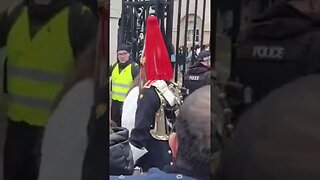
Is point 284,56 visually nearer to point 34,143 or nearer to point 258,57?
point 258,57

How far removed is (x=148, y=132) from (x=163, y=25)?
251 cm

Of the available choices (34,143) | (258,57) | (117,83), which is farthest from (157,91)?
(258,57)

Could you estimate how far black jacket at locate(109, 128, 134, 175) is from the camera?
2723 millimetres

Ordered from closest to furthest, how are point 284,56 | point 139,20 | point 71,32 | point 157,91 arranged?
point 284,56, point 71,32, point 157,91, point 139,20

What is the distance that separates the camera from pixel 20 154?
1413 millimetres

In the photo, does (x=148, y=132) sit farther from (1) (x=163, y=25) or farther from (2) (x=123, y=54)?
(1) (x=163, y=25)

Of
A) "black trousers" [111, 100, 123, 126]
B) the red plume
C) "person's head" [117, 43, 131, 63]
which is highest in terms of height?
the red plume

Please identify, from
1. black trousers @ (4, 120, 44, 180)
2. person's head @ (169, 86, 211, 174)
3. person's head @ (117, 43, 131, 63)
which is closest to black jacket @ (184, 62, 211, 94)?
person's head @ (117, 43, 131, 63)

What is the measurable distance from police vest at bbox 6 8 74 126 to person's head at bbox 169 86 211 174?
1.68 ft

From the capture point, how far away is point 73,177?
140 cm

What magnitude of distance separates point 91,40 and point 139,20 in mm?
5497

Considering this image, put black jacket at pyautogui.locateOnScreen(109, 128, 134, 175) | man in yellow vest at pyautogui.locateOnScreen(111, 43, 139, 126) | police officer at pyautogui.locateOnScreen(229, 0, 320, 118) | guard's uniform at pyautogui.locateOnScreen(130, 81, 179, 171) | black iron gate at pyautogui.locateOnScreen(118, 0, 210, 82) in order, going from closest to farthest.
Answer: police officer at pyautogui.locateOnScreen(229, 0, 320, 118)
black jacket at pyautogui.locateOnScreen(109, 128, 134, 175)
guard's uniform at pyautogui.locateOnScreen(130, 81, 179, 171)
man in yellow vest at pyautogui.locateOnScreen(111, 43, 139, 126)
black iron gate at pyautogui.locateOnScreen(118, 0, 210, 82)

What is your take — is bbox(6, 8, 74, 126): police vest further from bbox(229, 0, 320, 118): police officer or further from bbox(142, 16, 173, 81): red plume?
bbox(142, 16, 173, 81): red plume

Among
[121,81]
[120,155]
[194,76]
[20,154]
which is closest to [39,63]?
[20,154]
